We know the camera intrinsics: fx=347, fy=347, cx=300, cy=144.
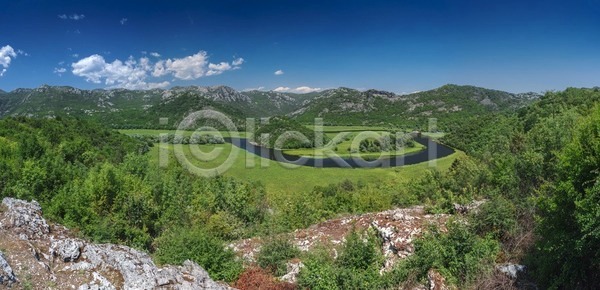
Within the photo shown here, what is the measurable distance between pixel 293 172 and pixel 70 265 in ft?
288

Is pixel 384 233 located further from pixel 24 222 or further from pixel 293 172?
pixel 293 172

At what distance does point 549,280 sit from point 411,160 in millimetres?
104776

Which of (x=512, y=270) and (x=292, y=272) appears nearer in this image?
(x=512, y=270)

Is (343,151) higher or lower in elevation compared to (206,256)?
lower

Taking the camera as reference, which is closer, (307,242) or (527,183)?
(307,242)

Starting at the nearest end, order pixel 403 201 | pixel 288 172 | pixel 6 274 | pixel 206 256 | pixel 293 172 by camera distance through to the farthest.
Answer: pixel 6 274
pixel 206 256
pixel 403 201
pixel 293 172
pixel 288 172

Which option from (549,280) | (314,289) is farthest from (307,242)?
(549,280)

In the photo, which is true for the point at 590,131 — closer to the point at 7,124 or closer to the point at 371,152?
the point at 7,124

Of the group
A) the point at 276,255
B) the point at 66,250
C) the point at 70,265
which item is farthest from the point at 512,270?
the point at 66,250

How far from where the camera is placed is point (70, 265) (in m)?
11.1

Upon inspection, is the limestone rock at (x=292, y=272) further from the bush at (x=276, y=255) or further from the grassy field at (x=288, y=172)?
the grassy field at (x=288, y=172)

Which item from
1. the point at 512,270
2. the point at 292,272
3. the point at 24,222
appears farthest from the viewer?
the point at 292,272

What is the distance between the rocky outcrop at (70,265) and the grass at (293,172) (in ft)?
210

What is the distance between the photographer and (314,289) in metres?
13.5
